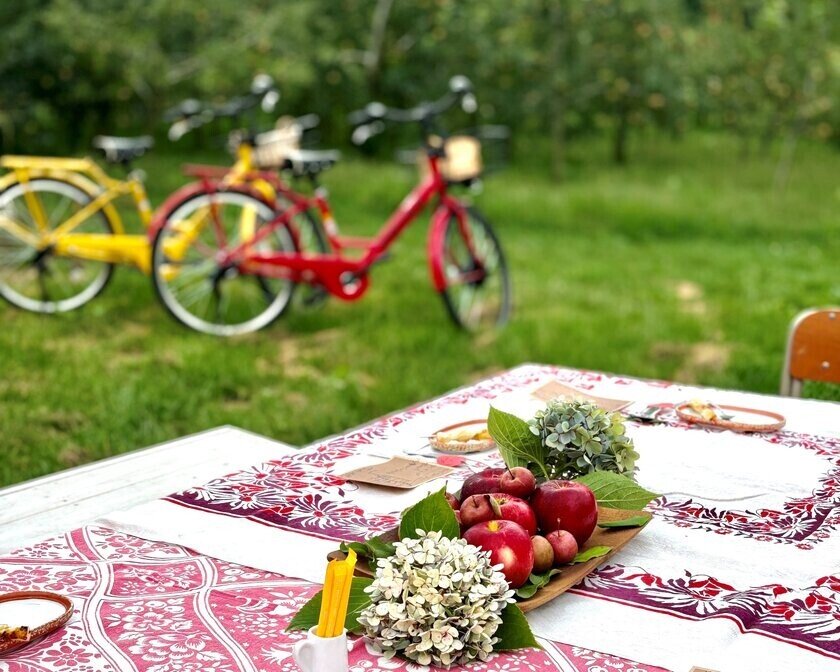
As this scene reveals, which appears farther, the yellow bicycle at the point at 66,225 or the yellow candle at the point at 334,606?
the yellow bicycle at the point at 66,225

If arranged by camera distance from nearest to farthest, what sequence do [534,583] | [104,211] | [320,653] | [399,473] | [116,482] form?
[320,653]
[534,583]
[399,473]
[116,482]
[104,211]

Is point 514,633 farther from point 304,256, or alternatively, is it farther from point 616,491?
point 304,256

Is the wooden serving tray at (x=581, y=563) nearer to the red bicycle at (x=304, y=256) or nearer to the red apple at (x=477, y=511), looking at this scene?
Result: the red apple at (x=477, y=511)

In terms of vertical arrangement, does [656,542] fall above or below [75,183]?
below

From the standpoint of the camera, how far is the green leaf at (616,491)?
5.54 feet

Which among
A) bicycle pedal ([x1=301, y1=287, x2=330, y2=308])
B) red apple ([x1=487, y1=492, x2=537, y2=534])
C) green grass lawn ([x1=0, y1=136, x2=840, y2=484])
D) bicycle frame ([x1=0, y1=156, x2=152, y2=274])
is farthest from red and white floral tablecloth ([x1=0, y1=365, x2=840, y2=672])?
bicycle pedal ([x1=301, y1=287, x2=330, y2=308])

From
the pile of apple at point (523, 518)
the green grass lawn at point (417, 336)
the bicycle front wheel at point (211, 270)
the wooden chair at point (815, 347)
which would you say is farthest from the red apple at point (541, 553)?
the bicycle front wheel at point (211, 270)

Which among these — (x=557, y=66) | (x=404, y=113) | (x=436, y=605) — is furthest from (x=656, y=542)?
(x=557, y=66)

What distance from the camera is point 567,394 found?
2531 millimetres

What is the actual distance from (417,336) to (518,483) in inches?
163

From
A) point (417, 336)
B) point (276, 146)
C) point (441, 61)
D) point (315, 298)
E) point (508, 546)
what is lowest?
point (417, 336)

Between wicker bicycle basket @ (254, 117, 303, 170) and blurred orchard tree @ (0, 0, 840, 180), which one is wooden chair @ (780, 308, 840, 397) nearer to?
wicker bicycle basket @ (254, 117, 303, 170)

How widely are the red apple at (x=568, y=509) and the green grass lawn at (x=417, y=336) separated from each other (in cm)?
268

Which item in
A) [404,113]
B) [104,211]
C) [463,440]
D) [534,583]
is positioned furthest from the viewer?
[104,211]
